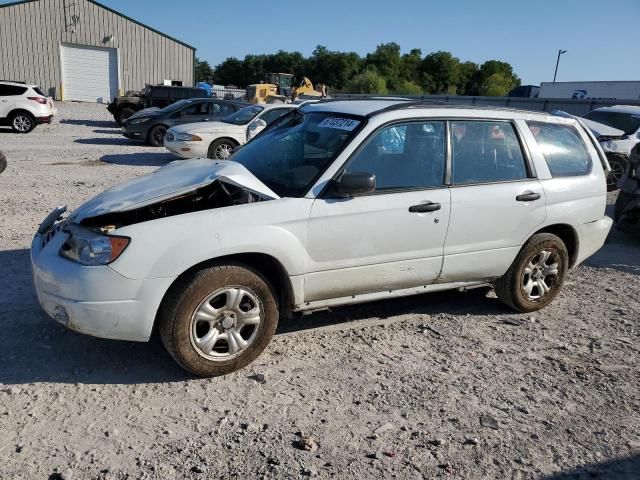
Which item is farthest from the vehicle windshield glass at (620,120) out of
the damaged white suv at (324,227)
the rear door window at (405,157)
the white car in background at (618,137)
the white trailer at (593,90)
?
the white trailer at (593,90)

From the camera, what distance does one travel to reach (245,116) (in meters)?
13.3

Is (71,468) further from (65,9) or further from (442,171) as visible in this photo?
(65,9)

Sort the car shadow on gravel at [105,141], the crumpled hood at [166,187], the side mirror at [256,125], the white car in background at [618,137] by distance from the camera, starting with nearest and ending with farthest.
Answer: the crumpled hood at [166,187] → the side mirror at [256,125] → the white car in background at [618,137] → the car shadow on gravel at [105,141]

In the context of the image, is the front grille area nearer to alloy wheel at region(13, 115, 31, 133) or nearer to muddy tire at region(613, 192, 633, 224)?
muddy tire at region(613, 192, 633, 224)

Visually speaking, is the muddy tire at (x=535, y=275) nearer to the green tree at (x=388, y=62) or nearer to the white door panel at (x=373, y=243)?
the white door panel at (x=373, y=243)

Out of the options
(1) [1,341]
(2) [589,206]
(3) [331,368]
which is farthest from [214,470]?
(2) [589,206]

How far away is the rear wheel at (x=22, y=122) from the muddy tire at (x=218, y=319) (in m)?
17.6

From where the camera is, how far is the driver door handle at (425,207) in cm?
405

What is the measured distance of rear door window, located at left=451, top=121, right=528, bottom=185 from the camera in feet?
14.3

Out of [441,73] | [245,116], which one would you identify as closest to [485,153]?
[245,116]

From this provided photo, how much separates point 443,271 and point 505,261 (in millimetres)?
646

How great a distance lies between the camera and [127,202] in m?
3.70

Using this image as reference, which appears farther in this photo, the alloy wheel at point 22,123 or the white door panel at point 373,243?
the alloy wheel at point 22,123

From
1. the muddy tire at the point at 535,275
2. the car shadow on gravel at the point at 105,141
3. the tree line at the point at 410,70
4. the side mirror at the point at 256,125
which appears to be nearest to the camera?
the muddy tire at the point at 535,275
